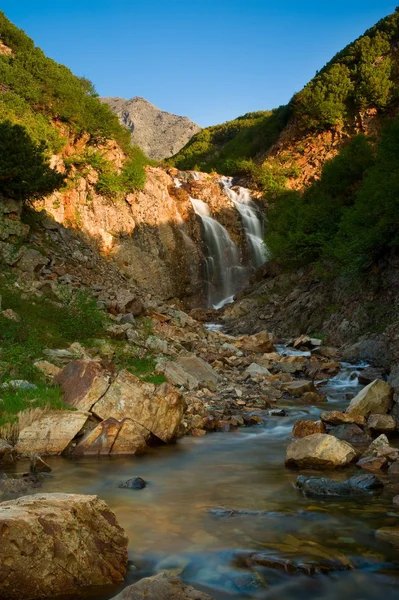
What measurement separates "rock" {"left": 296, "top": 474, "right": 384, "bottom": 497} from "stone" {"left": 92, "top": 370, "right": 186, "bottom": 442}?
302 centimetres

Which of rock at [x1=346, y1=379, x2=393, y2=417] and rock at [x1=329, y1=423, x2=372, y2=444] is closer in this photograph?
rock at [x1=329, y1=423, x2=372, y2=444]

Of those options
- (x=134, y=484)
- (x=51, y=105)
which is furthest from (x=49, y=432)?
(x=51, y=105)

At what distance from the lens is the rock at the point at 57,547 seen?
3.61m

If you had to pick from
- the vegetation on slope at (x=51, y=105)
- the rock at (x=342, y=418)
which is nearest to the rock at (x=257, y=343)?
the rock at (x=342, y=418)

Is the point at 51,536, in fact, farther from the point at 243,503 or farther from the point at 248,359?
the point at 248,359

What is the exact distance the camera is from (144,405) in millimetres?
8609

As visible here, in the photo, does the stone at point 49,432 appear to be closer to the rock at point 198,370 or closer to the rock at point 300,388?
the rock at point 198,370

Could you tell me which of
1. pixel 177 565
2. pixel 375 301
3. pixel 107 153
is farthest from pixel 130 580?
pixel 107 153

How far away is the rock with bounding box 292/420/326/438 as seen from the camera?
29.1ft

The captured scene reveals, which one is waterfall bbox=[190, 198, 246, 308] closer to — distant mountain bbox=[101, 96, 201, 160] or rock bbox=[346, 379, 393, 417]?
rock bbox=[346, 379, 393, 417]

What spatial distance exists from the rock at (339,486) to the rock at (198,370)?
6.43 metres

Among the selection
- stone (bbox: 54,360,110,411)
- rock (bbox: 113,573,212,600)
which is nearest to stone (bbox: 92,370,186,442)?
stone (bbox: 54,360,110,411)

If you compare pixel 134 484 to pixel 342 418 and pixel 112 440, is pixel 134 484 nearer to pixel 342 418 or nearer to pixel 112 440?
pixel 112 440

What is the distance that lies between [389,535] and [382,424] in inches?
173
